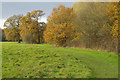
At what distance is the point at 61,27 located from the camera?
64.4ft

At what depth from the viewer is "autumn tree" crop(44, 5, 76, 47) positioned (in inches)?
775

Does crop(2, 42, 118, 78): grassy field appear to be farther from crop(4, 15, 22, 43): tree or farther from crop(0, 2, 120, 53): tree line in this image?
crop(4, 15, 22, 43): tree

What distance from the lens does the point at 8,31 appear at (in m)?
42.6

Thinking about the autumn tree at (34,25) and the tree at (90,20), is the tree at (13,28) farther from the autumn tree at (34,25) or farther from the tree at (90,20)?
the tree at (90,20)

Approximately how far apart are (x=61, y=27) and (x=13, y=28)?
2630 centimetres

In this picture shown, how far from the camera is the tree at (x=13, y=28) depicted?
4091 centimetres

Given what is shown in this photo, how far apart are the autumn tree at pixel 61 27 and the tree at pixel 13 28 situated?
22782 millimetres

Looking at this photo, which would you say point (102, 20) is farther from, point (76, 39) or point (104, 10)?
point (76, 39)

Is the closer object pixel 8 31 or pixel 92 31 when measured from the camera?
pixel 92 31

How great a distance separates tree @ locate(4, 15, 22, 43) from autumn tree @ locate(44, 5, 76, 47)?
897 inches

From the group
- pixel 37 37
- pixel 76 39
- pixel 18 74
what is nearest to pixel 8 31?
pixel 37 37

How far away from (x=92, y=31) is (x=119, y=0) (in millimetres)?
5575

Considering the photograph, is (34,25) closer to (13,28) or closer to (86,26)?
(13,28)

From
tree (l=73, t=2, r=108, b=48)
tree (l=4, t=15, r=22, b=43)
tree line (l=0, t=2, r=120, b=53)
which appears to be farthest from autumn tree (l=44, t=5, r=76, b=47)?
tree (l=4, t=15, r=22, b=43)
